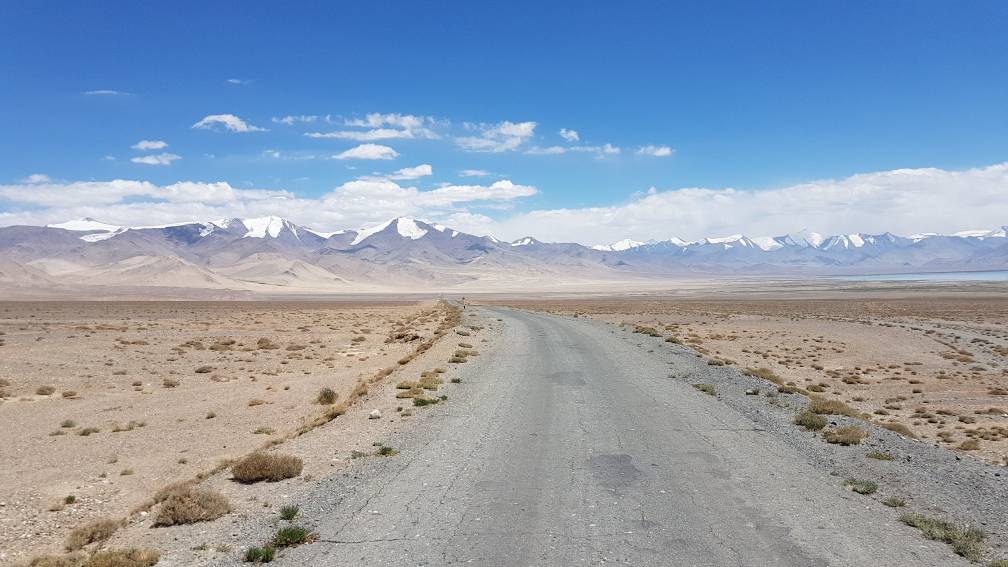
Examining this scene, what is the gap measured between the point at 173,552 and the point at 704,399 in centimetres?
1321

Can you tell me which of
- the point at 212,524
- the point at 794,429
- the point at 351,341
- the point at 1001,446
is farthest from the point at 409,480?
the point at 351,341

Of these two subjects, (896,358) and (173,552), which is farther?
(896,358)

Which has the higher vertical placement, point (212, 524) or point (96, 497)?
point (212, 524)

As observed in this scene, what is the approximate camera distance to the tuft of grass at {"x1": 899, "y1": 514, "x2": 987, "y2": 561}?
271 inches

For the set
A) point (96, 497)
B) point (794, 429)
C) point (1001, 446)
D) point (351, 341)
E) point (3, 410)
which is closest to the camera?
point (96, 497)

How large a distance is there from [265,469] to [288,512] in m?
2.32

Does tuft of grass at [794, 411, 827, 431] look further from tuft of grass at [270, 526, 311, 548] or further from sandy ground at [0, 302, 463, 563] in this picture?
tuft of grass at [270, 526, 311, 548]

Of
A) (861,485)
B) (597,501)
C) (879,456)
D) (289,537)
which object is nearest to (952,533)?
(861,485)

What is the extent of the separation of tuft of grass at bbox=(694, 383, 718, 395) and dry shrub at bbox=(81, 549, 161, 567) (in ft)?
47.8

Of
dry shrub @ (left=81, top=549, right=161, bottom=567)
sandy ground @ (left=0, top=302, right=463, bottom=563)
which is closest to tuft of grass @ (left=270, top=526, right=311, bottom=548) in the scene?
dry shrub @ (left=81, top=549, right=161, bottom=567)

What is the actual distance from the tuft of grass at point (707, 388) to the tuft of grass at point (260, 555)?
1366cm

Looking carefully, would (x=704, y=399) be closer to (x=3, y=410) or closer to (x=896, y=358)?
(x=3, y=410)

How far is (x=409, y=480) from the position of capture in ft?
31.5

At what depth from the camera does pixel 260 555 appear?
6984 mm
